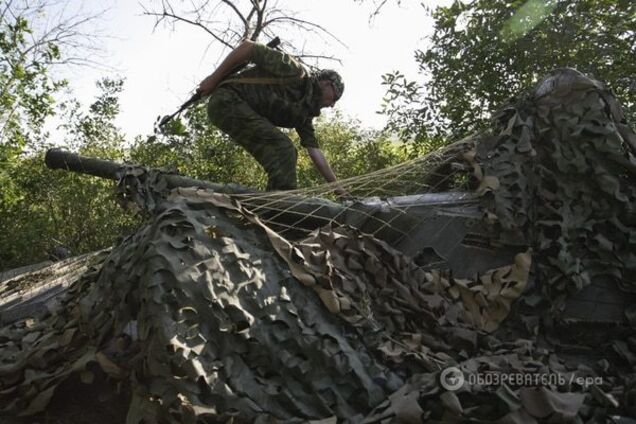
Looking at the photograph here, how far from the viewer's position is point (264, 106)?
4.82 meters

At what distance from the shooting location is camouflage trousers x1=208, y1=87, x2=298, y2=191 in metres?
4.67

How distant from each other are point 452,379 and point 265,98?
10.9ft

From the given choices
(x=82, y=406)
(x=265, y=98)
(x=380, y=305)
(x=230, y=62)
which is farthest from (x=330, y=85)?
(x=82, y=406)

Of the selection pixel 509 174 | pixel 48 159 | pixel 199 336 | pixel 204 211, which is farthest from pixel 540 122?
pixel 48 159

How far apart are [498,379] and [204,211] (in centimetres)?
157

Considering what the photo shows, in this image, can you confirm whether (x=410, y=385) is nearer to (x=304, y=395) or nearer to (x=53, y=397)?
(x=304, y=395)

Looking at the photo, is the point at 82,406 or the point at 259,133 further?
the point at 259,133

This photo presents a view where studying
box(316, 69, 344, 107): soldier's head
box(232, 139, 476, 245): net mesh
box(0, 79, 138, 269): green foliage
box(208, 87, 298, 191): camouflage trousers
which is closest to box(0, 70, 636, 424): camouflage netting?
box(232, 139, 476, 245): net mesh

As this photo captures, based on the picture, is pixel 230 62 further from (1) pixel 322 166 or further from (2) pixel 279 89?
(1) pixel 322 166

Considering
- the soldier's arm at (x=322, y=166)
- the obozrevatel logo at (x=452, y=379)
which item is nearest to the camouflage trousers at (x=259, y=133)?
the soldier's arm at (x=322, y=166)

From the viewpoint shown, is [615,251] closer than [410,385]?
No

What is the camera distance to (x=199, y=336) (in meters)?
2.20

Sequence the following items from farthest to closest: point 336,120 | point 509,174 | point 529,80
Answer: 1. point 336,120
2. point 529,80
3. point 509,174

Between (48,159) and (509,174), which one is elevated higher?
(48,159)
